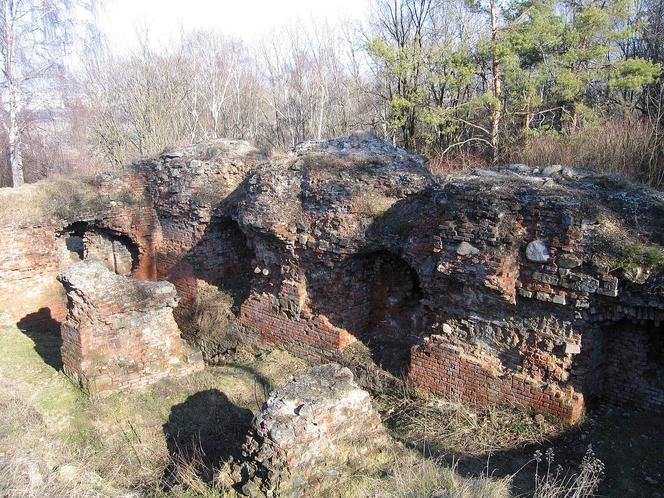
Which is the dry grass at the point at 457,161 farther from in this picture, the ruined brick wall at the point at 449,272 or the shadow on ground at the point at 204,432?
the shadow on ground at the point at 204,432

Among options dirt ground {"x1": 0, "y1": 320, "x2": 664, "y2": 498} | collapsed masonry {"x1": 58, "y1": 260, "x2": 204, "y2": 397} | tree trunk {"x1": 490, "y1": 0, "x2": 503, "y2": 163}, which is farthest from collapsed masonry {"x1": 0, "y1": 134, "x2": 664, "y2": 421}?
tree trunk {"x1": 490, "y1": 0, "x2": 503, "y2": 163}

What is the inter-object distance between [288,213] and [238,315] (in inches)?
87.4

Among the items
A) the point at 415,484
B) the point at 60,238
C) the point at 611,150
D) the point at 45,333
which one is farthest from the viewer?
the point at 60,238

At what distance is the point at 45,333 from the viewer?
9273 mm

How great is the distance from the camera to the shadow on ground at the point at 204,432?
5380mm

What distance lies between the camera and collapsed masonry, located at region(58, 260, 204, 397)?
273 inches

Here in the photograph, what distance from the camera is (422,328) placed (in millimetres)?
6938

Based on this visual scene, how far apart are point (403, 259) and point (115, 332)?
163 inches

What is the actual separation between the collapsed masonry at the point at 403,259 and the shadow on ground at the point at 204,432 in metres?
1.71

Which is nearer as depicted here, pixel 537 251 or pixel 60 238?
pixel 537 251

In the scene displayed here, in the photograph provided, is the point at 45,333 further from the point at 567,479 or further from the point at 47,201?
the point at 567,479

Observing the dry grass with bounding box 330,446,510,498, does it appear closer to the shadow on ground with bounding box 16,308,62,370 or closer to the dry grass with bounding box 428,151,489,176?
the shadow on ground with bounding box 16,308,62,370

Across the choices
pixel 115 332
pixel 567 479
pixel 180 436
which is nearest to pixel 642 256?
pixel 567 479

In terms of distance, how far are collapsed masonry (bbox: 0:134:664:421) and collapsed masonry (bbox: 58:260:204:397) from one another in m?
1.61
